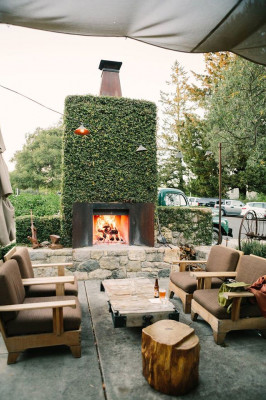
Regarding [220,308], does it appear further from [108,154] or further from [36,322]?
[108,154]

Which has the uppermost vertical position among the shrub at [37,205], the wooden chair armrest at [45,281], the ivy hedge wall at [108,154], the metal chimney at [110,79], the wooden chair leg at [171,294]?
the metal chimney at [110,79]

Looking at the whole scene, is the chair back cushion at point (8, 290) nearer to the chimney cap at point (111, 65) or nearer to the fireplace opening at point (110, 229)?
the fireplace opening at point (110, 229)

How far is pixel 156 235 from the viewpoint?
797cm

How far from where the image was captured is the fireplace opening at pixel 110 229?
25.0 ft

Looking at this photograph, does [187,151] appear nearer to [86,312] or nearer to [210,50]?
[86,312]

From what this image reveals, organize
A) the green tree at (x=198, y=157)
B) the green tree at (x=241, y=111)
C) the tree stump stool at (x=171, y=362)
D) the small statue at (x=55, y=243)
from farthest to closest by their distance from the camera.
Answer: the green tree at (x=198, y=157), the green tree at (x=241, y=111), the small statue at (x=55, y=243), the tree stump stool at (x=171, y=362)

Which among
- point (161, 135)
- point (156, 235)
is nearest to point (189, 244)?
point (156, 235)

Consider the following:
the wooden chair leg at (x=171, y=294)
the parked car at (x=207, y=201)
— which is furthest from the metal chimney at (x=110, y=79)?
the parked car at (x=207, y=201)

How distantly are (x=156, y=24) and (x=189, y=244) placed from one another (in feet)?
21.8

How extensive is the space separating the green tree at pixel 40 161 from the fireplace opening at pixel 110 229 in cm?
1968

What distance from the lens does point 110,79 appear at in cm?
805

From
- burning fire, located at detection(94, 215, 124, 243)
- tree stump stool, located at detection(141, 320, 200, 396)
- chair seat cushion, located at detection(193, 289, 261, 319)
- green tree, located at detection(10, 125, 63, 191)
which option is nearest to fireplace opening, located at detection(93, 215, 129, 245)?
burning fire, located at detection(94, 215, 124, 243)

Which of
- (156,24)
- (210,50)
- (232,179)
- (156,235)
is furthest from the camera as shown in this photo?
(232,179)

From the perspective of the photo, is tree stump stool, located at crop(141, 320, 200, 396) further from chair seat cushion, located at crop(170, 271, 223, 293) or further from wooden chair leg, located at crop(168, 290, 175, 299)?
wooden chair leg, located at crop(168, 290, 175, 299)
